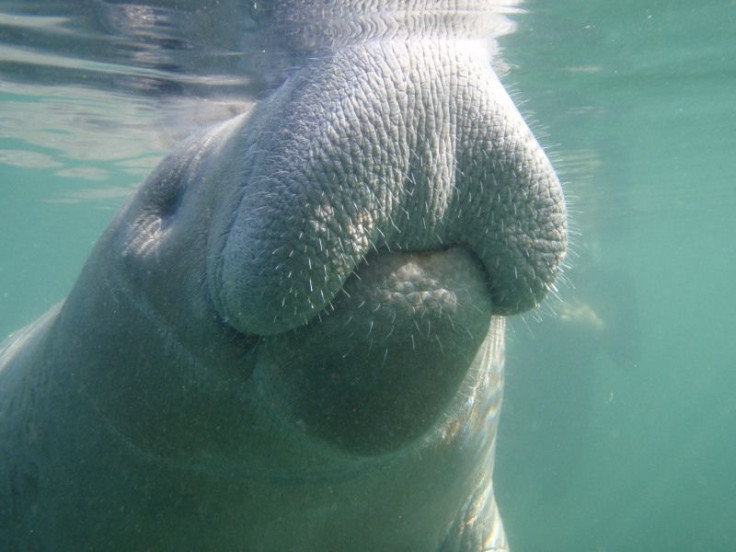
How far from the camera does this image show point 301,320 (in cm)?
175

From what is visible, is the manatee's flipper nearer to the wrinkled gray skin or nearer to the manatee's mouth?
the wrinkled gray skin

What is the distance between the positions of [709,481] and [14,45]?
73866mm

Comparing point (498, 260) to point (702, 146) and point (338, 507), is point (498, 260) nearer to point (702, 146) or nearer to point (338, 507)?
point (338, 507)

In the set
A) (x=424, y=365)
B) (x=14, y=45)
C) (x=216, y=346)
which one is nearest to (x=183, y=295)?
(x=216, y=346)

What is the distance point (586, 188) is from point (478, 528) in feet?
70.4

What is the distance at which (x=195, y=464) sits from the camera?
2400 millimetres

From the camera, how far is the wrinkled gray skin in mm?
1749

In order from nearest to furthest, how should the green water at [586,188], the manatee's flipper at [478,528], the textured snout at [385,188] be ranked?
the textured snout at [385,188]
the manatee's flipper at [478,528]
the green water at [586,188]

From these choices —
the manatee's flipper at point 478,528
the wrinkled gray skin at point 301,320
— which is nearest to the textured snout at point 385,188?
the wrinkled gray skin at point 301,320

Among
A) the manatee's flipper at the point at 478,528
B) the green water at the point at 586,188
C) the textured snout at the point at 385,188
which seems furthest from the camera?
the green water at the point at 586,188

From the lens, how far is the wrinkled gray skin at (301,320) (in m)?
1.75

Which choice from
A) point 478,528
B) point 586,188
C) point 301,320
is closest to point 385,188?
point 301,320

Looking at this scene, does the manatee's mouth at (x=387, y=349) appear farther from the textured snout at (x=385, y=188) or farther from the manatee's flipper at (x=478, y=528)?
the manatee's flipper at (x=478, y=528)

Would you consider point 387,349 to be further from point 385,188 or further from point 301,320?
point 385,188
